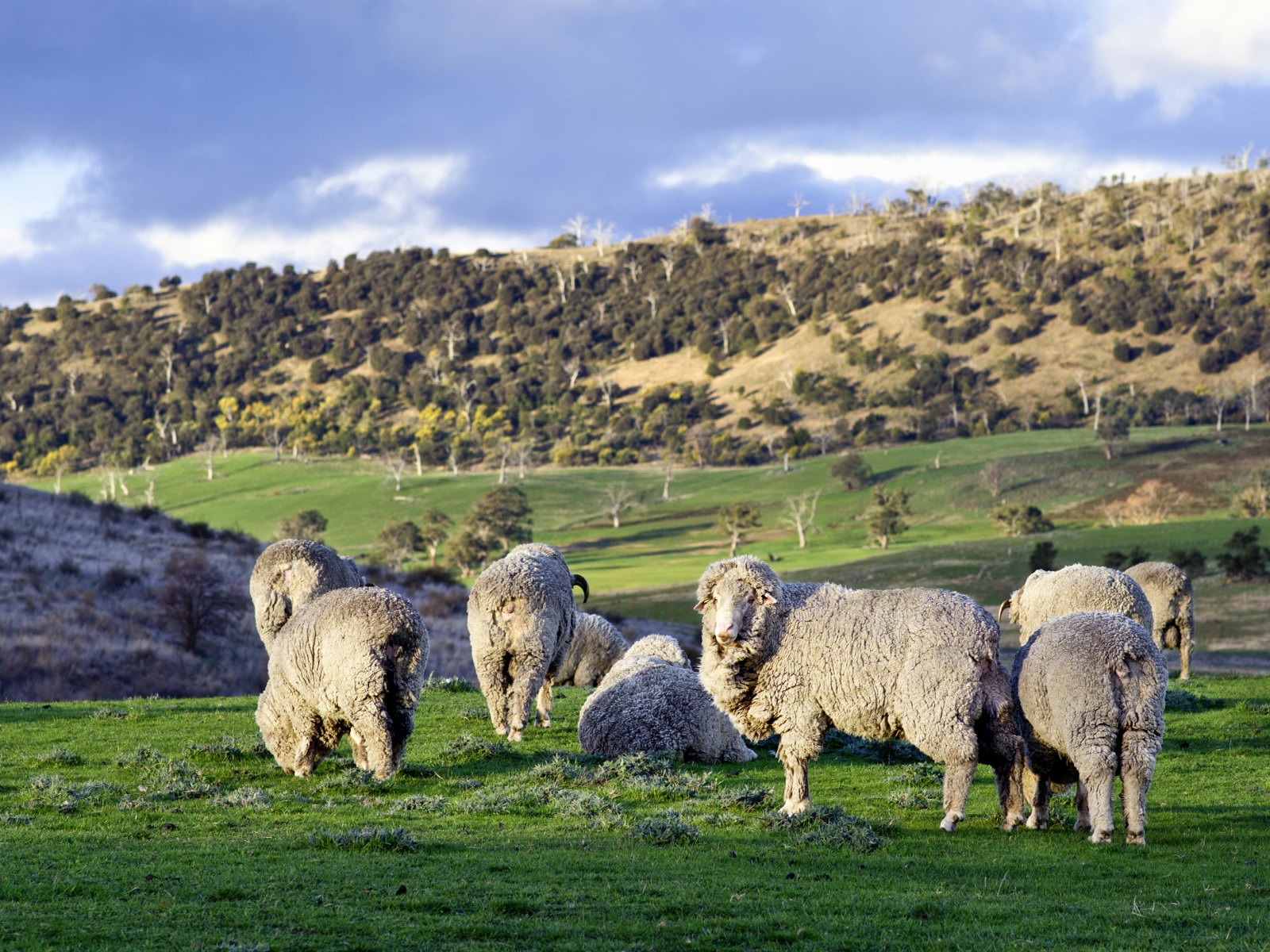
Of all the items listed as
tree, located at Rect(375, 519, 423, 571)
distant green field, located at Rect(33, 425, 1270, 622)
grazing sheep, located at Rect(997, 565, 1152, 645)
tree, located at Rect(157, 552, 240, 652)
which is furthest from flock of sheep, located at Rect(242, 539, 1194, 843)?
tree, located at Rect(375, 519, 423, 571)

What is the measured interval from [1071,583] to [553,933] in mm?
14071

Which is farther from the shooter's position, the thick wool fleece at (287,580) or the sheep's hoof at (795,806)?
the thick wool fleece at (287,580)

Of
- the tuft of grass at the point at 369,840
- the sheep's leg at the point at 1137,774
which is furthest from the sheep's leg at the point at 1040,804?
the tuft of grass at the point at 369,840

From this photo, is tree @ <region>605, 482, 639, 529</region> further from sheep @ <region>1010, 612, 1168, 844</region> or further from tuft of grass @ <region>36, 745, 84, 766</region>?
sheep @ <region>1010, 612, 1168, 844</region>

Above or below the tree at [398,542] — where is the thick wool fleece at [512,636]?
above

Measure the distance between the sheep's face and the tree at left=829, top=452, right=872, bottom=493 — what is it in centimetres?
11649

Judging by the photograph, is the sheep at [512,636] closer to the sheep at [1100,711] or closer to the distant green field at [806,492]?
the sheep at [1100,711]

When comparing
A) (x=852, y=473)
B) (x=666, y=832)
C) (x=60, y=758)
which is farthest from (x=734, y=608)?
(x=852, y=473)

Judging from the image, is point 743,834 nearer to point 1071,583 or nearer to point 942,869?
point 942,869

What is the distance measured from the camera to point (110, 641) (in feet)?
103

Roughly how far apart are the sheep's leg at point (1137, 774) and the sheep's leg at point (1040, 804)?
41.5 inches

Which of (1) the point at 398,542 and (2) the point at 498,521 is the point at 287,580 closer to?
(2) the point at 498,521

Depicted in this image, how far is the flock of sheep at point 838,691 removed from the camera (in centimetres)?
1176

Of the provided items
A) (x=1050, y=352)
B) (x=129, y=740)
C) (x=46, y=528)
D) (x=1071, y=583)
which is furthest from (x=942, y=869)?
(x=1050, y=352)
